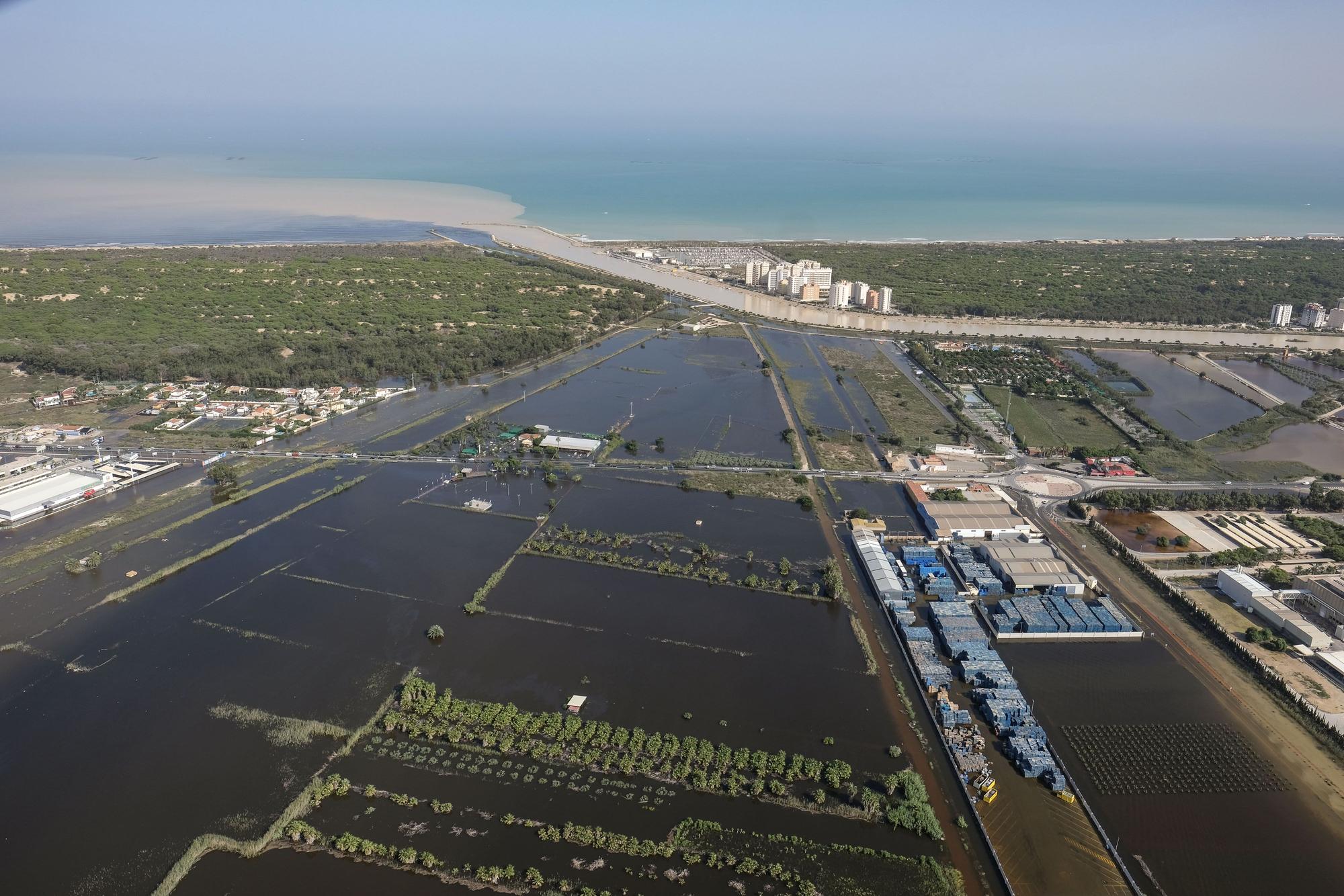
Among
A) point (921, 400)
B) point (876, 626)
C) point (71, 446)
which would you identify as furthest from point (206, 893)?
point (921, 400)

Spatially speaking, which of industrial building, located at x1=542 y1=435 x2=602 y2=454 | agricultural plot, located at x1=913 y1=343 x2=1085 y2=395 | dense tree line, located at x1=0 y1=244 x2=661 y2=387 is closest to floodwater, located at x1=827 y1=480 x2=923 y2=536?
industrial building, located at x1=542 y1=435 x2=602 y2=454

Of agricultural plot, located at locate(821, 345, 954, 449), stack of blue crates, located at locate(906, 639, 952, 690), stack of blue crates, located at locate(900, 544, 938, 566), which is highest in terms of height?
agricultural plot, located at locate(821, 345, 954, 449)

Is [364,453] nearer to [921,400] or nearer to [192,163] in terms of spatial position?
[921,400]

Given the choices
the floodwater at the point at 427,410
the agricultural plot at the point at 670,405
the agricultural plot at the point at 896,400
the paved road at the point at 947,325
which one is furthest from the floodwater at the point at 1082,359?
the floodwater at the point at 427,410

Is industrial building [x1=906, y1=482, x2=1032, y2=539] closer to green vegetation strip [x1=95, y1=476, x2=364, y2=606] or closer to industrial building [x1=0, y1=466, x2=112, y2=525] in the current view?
green vegetation strip [x1=95, y1=476, x2=364, y2=606]

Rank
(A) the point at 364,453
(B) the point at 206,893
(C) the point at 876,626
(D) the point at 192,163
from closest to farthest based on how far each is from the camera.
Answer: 1. (B) the point at 206,893
2. (C) the point at 876,626
3. (A) the point at 364,453
4. (D) the point at 192,163

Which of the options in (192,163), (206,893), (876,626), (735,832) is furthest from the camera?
(192,163)
